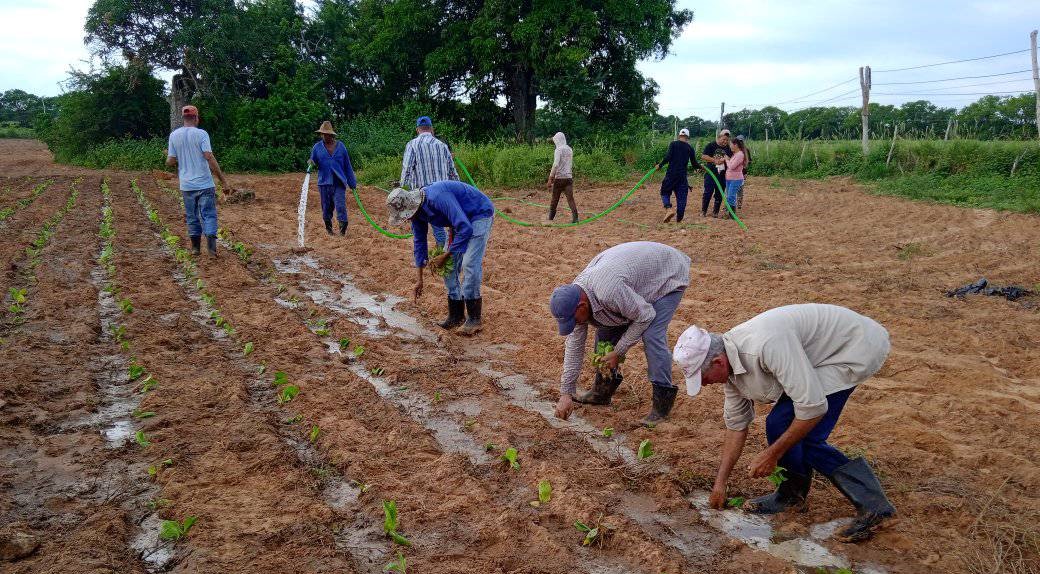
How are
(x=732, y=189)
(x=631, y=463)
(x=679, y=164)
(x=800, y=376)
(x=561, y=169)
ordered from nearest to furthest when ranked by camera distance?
(x=800, y=376) → (x=631, y=463) → (x=679, y=164) → (x=561, y=169) → (x=732, y=189)

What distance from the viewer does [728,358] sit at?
325 cm

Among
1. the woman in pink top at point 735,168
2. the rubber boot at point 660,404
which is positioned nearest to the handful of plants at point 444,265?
the rubber boot at point 660,404

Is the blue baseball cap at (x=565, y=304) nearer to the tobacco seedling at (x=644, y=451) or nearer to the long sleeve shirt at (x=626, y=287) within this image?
the long sleeve shirt at (x=626, y=287)

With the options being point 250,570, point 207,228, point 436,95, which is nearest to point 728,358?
point 250,570

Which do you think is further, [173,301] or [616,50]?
[616,50]

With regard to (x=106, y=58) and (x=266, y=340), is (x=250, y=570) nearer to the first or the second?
(x=266, y=340)

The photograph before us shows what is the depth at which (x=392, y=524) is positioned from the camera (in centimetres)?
338

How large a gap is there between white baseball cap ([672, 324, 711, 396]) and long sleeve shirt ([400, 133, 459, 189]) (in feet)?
18.9

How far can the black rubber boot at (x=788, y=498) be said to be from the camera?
3.65 metres

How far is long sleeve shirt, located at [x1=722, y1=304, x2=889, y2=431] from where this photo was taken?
3119 mm

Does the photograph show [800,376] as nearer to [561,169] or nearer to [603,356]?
[603,356]

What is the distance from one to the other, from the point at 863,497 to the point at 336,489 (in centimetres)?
274

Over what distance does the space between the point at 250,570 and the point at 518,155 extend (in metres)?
16.5

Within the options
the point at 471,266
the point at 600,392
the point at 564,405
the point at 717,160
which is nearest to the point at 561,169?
the point at 717,160
